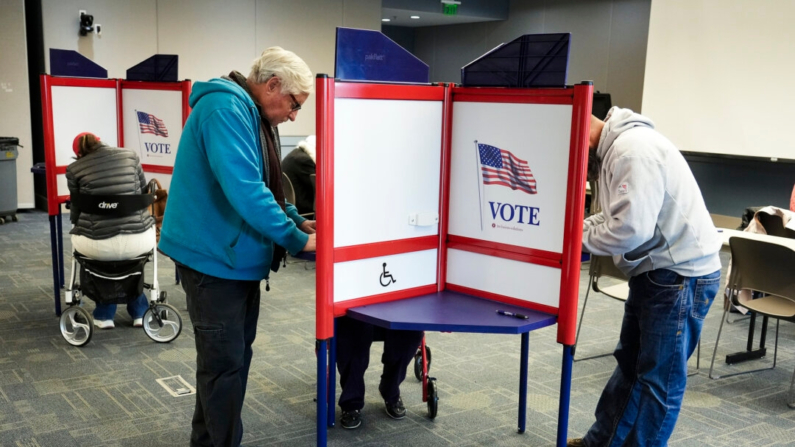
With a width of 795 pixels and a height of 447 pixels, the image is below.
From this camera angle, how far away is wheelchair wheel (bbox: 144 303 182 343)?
4023 millimetres

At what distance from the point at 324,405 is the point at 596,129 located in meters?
1.25

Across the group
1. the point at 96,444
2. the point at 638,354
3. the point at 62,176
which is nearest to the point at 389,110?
the point at 638,354

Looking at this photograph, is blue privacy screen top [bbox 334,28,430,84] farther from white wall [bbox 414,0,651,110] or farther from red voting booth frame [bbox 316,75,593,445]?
white wall [bbox 414,0,651,110]

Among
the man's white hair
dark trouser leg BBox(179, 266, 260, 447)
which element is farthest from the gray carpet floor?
the man's white hair

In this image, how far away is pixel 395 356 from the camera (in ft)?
10.0

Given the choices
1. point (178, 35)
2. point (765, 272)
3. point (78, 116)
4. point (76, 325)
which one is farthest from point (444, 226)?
point (178, 35)

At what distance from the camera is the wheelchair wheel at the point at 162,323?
4023mm

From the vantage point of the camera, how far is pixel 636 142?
92.2 inches

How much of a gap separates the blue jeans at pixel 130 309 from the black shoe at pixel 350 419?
171cm

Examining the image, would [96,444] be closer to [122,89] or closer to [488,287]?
[488,287]

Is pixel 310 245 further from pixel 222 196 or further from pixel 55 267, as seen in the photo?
pixel 55 267

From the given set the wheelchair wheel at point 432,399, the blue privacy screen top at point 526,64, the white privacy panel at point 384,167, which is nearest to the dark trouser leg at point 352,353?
the wheelchair wheel at point 432,399

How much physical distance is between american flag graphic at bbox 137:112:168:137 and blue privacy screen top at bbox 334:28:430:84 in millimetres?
2690

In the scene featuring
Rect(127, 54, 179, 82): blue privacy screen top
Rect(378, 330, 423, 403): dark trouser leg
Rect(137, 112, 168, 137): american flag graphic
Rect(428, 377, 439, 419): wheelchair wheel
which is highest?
Rect(127, 54, 179, 82): blue privacy screen top
